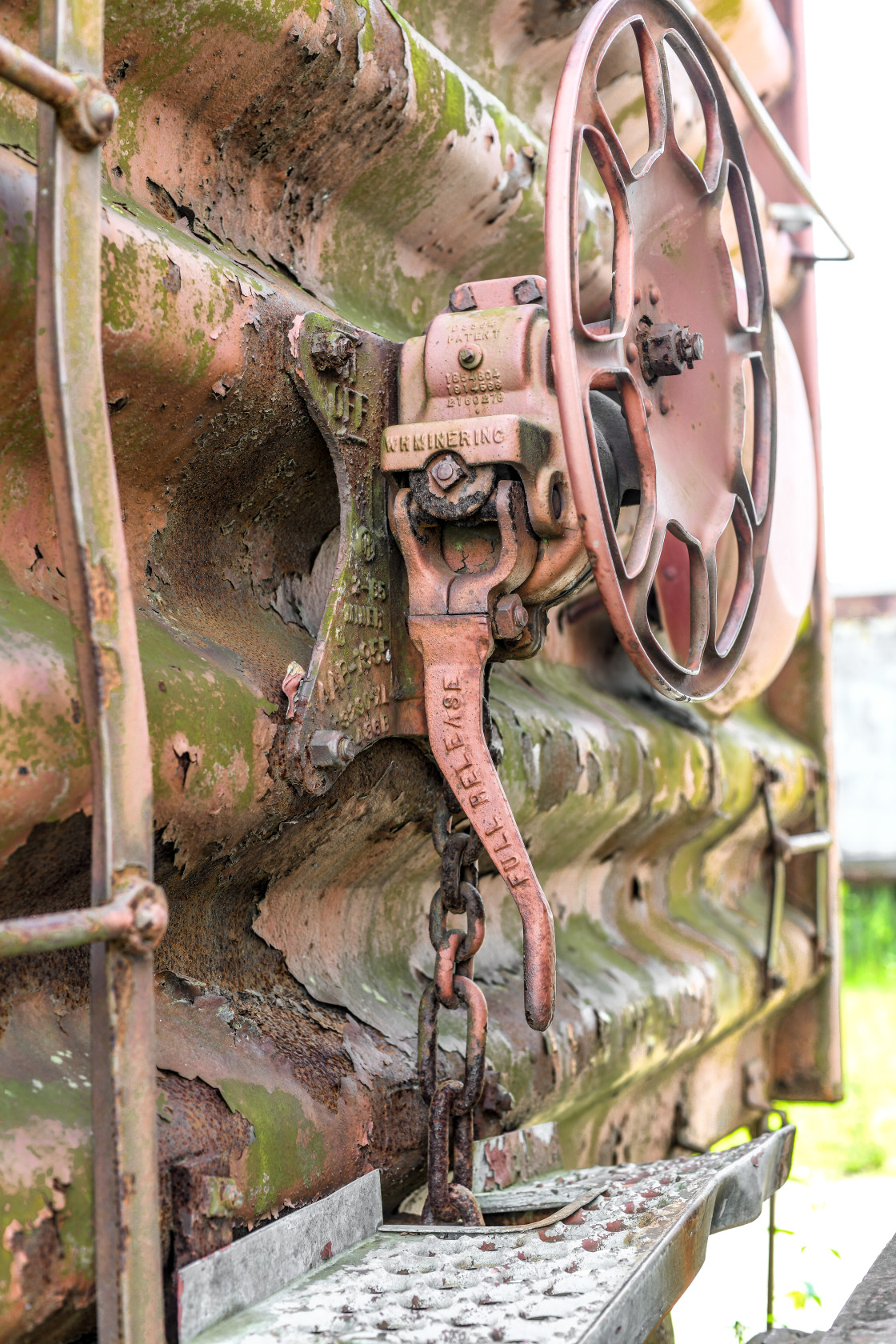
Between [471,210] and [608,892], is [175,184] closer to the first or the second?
[471,210]

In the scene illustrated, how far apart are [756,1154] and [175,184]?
4.10ft

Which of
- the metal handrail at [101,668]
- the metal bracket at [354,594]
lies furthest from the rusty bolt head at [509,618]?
the metal handrail at [101,668]

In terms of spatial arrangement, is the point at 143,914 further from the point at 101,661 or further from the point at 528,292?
the point at 528,292

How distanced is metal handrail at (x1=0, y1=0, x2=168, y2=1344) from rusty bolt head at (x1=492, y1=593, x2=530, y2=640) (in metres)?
0.50

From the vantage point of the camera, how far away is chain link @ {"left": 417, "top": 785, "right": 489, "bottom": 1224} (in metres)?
1.43

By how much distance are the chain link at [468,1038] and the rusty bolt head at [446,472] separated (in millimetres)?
389

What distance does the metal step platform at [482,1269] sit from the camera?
1.08 metres

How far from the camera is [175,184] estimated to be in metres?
1.39

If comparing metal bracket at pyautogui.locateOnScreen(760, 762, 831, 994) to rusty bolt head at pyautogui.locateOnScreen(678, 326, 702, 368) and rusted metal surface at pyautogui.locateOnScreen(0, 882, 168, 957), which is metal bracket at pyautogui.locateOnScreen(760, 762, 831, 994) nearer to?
rusty bolt head at pyautogui.locateOnScreen(678, 326, 702, 368)

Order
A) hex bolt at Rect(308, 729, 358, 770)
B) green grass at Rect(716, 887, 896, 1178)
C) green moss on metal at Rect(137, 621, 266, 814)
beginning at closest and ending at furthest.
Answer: green moss on metal at Rect(137, 621, 266, 814) < hex bolt at Rect(308, 729, 358, 770) < green grass at Rect(716, 887, 896, 1178)

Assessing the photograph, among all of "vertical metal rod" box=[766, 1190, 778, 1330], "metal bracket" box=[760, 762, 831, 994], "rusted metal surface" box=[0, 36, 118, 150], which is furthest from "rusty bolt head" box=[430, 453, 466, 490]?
"metal bracket" box=[760, 762, 831, 994]

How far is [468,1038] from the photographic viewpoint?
4.70 ft

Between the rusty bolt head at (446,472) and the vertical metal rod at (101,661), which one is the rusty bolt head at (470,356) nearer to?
the rusty bolt head at (446,472)

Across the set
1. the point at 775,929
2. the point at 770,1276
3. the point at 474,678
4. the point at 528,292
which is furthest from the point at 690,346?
the point at 775,929
